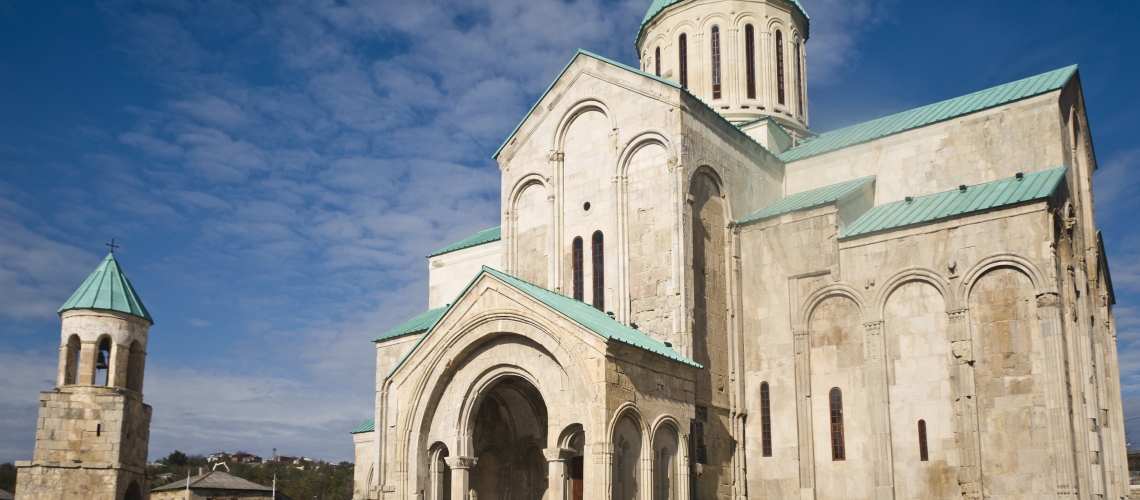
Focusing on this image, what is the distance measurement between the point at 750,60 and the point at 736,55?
2.19ft

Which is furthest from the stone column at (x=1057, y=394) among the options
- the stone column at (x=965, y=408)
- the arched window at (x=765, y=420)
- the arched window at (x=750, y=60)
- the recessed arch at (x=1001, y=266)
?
the arched window at (x=750, y=60)

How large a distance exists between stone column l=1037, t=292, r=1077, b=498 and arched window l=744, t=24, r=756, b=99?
12171 mm

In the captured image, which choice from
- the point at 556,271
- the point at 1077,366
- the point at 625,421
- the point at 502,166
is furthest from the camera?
the point at 502,166

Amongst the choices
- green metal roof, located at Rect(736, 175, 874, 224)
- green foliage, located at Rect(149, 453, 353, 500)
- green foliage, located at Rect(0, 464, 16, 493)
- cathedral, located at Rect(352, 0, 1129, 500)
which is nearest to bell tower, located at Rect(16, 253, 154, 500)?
cathedral, located at Rect(352, 0, 1129, 500)

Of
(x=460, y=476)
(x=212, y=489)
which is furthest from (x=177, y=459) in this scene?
(x=460, y=476)

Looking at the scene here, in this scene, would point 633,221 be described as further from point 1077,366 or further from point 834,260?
point 1077,366

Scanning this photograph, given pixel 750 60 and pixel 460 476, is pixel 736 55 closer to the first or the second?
pixel 750 60

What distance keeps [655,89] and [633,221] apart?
3.15 metres

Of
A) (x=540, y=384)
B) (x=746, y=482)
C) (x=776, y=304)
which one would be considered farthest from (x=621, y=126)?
(x=746, y=482)

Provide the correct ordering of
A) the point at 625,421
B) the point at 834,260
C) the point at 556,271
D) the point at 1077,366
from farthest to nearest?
the point at 556,271
the point at 834,260
the point at 1077,366
the point at 625,421

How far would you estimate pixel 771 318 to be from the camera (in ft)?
71.9

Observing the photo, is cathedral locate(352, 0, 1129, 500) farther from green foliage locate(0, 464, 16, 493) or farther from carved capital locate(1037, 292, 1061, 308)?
green foliage locate(0, 464, 16, 493)

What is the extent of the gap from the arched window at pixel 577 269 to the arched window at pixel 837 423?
20.2 feet

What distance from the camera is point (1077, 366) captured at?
1956 centimetres
